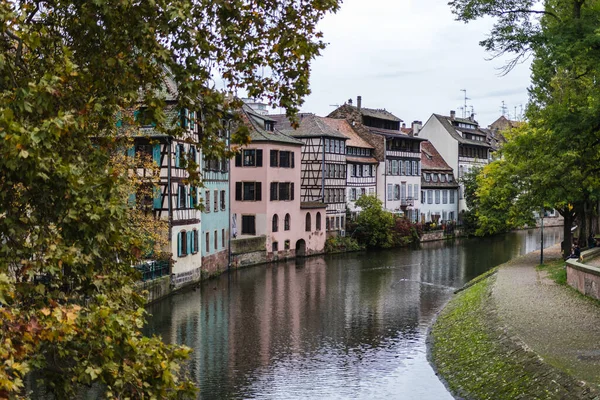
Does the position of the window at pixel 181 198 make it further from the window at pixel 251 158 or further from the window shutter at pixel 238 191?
the window shutter at pixel 238 191

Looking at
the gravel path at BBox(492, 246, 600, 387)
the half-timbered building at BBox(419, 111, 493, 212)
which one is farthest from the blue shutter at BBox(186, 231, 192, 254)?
the half-timbered building at BBox(419, 111, 493, 212)

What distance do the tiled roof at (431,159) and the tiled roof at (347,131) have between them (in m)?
13.8

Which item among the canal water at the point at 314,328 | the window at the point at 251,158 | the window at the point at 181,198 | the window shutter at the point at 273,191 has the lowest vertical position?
the canal water at the point at 314,328

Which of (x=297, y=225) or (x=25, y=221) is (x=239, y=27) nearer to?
(x=25, y=221)

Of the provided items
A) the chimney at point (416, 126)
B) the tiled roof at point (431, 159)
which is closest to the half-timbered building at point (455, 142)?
the chimney at point (416, 126)

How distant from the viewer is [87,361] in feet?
30.5

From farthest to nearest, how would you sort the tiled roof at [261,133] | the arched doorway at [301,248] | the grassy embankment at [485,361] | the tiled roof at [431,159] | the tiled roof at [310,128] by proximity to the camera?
the tiled roof at [431,159], the tiled roof at [310,128], the arched doorway at [301,248], the tiled roof at [261,133], the grassy embankment at [485,361]

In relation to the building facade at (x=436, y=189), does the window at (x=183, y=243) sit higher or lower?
lower

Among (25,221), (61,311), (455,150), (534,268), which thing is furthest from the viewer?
(455,150)

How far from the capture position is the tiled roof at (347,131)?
71.2 meters

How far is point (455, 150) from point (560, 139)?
216ft

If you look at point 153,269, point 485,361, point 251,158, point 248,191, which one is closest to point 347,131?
point 251,158

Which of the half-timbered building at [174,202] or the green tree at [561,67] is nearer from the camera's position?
the green tree at [561,67]

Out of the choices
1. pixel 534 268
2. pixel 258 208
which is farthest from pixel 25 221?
pixel 258 208
